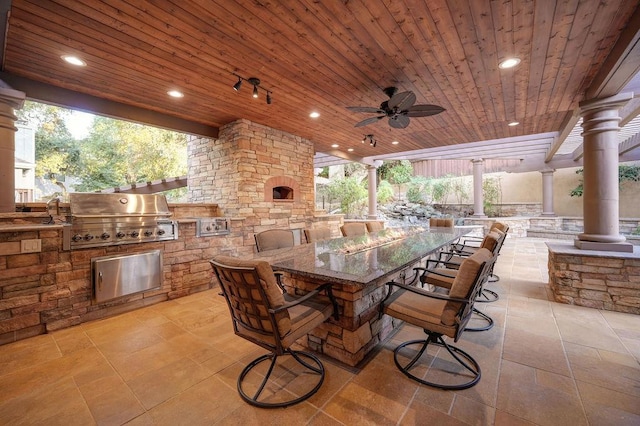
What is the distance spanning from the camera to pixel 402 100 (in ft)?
9.29

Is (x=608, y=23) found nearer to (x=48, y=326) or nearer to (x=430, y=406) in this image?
(x=430, y=406)

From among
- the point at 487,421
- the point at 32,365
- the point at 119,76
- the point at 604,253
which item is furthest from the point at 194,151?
the point at 604,253

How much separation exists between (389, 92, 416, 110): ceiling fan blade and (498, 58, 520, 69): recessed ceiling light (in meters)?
0.94

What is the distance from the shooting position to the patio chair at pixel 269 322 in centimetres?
141

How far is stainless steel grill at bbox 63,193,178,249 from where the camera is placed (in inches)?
107

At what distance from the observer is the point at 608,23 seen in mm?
2115

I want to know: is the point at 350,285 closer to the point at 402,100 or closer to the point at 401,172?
the point at 402,100

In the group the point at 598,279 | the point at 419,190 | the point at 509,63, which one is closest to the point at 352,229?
the point at 509,63

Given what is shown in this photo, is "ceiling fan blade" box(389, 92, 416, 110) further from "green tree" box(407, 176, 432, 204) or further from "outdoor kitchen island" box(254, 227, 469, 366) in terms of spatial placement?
"green tree" box(407, 176, 432, 204)

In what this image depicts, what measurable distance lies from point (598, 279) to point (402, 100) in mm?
2930

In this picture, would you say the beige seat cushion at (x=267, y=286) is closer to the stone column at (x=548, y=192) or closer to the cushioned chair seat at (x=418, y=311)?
the cushioned chair seat at (x=418, y=311)

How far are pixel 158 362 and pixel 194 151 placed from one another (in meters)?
4.19

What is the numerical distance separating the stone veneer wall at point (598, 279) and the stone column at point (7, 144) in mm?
6180

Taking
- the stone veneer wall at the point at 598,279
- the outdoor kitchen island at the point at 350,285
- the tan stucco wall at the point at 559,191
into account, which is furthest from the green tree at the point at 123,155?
the tan stucco wall at the point at 559,191
